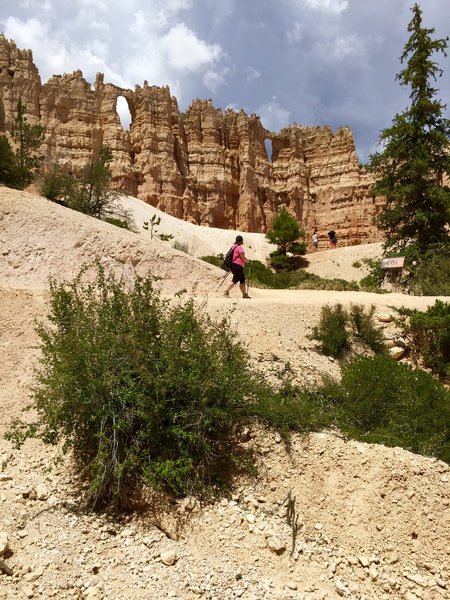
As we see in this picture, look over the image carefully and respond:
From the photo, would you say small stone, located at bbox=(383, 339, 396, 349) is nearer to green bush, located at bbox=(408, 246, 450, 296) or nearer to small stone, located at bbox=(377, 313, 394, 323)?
small stone, located at bbox=(377, 313, 394, 323)

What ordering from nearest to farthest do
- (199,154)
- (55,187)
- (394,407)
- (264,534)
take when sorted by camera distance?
(264,534)
(394,407)
(55,187)
(199,154)

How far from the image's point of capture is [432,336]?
8602 millimetres

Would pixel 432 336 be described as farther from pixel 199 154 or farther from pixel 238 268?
pixel 199 154

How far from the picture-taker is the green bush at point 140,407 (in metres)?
4.98

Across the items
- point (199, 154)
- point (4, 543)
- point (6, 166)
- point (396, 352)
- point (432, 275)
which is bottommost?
point (4, 543)

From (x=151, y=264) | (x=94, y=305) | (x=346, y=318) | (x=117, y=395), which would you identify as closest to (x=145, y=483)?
(x=117, y=395)

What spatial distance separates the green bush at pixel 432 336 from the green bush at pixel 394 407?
1236 mm

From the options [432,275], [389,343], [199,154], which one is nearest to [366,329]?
[389,343]

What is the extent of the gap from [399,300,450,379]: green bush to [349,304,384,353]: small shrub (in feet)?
2.04

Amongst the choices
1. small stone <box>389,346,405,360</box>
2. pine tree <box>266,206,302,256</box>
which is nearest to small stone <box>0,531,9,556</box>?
small stone <box>389,346,405,360</box>

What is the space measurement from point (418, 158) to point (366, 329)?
1009 cm

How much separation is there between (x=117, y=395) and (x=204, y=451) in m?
1.10

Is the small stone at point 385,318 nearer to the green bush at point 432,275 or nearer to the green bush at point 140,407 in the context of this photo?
the green bush at point 432,275

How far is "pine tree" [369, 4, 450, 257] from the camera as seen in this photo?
53.4 feet
